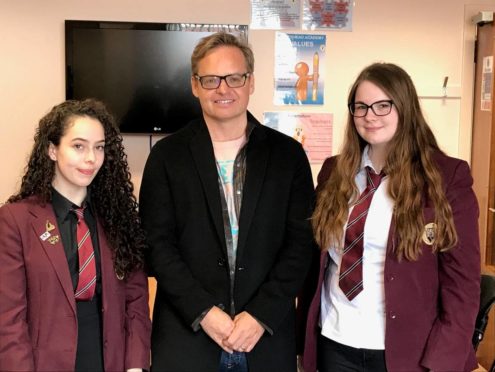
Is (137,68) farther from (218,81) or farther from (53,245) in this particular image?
(53,245)

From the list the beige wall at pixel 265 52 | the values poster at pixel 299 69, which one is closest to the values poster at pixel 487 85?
the beige wall at pixel 265 52

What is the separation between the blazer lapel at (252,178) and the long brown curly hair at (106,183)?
12.5 inches

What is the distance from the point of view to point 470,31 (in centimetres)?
379

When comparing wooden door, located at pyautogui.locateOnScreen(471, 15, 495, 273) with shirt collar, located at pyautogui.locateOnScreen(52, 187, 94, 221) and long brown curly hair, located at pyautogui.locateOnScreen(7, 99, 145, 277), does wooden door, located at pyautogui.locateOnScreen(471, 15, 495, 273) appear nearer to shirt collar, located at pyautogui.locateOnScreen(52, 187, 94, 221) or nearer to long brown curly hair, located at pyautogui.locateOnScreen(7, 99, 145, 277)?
long brown curly hair, located at pyautogui.locateOnScreen(7, 99, 145, 277)

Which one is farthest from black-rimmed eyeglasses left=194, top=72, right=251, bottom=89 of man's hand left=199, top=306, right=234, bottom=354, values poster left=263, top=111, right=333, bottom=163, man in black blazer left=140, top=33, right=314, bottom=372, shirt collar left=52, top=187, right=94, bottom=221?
values poster left=263, top=111, right=333, bottom=163

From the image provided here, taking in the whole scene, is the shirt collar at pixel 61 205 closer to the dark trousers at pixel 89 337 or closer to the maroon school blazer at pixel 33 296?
the maroon school blazer at pixel 33 296

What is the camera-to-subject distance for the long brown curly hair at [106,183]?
1688 mm

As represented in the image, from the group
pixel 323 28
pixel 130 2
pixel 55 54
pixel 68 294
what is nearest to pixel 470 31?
pixel 323 28

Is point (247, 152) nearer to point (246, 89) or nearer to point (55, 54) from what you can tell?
point (246, 89)

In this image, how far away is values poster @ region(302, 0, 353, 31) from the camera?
371cm

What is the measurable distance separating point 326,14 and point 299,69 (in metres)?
0.39

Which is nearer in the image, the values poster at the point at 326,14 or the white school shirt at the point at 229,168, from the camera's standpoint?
the white school shirt at the point at 229,168

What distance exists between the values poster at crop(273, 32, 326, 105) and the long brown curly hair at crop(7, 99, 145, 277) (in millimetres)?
2094

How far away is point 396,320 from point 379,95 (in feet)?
2.17
